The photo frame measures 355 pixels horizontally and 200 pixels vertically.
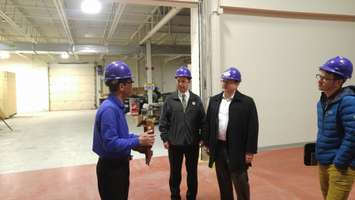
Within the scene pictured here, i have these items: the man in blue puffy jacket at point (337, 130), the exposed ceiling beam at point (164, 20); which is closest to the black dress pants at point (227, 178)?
the man in blue puffy jacket at point (337, 130)

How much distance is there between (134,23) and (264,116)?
6406mm

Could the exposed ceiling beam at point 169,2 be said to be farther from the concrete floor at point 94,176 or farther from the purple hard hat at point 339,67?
the purple hard hat at point 339,67

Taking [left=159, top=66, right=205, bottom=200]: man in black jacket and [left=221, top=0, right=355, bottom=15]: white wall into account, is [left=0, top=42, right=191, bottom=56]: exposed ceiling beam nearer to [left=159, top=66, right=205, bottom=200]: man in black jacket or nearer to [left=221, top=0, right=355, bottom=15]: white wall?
[left=221, top=0, right=355, bottom=15]: white wall

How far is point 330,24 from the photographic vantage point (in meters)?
6.11

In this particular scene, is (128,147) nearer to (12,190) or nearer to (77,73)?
(12,190)

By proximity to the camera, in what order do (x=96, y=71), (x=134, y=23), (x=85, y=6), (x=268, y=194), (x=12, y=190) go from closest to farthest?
(x=268, y=194) < (x=12, y=190) < (x=85, y=6) < (x=134, y=23) < (x=96, y=71)

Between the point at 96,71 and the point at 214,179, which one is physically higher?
the point at 96,71

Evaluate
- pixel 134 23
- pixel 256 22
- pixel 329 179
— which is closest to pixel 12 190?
pixel 329 179

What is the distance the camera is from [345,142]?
1771mm

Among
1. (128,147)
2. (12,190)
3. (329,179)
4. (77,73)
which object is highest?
(77,73)

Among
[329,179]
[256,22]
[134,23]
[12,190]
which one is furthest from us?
[134,23]

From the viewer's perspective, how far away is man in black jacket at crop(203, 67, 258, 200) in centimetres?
253

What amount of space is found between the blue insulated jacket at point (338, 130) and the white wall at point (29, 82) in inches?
658

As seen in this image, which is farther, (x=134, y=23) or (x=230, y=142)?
(x=134, y=23)
